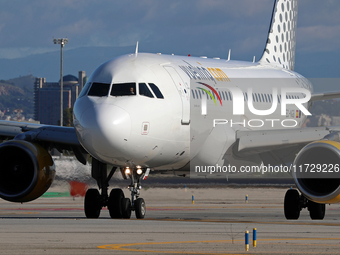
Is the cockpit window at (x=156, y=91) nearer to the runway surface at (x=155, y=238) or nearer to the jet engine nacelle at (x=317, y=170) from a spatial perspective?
the runway surface at (x=155, y=238)

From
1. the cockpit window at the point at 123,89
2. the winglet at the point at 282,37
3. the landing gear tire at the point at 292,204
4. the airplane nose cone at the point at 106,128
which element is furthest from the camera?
the winglet at the point at 282,37

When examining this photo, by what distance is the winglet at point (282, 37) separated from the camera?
32.0 meters

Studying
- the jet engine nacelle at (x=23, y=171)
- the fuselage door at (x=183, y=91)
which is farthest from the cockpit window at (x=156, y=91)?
the jet engine nacelle at (x=23, y=171)

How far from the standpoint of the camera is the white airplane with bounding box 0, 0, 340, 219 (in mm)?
17688

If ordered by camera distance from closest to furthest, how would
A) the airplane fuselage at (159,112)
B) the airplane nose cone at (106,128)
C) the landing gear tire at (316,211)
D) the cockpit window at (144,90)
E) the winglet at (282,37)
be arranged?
the airplane nose cone at (106,128), the airplane fuselage at (159,112), the cockpit window at (144,90), the landing gear tire at (316,211), the winglet at (282,37)

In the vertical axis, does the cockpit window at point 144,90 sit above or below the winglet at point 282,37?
below

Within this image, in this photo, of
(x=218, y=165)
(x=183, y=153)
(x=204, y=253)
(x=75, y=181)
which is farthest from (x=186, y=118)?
(x=75, y=181)

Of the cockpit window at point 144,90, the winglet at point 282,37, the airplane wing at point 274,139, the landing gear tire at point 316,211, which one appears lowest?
the landing gear tire at point 316,211

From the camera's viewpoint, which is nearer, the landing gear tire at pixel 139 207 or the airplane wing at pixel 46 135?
the landing gear tire at pixel 139 207

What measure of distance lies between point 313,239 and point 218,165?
7.47 m

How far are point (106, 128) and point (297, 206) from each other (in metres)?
7.70

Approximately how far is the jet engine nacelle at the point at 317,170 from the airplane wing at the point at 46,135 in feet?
21.8

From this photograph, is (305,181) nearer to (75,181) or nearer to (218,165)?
(218,165)

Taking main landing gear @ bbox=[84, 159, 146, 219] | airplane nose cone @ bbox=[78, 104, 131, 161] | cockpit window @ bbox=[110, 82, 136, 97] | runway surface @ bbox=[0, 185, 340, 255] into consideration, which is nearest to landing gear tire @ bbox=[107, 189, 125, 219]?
main landing gear @ bbox=[84, 159, 146, 219]
